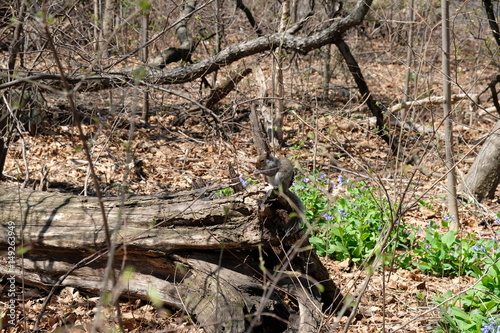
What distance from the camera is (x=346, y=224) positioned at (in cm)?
492

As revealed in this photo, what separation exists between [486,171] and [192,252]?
4.13 m

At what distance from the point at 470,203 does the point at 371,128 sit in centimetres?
314

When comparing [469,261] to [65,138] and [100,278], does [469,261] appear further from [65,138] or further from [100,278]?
[65,138]

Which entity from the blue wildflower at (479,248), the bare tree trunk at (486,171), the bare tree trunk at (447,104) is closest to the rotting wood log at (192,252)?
the blue wildflower at (479,248)

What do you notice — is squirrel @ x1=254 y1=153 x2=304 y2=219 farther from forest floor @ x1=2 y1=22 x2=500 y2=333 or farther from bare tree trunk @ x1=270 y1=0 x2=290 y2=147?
bare tree trunk @ x1=270 y1=0 x2=290 y2=147

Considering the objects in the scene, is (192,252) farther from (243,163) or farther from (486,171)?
(486,171)

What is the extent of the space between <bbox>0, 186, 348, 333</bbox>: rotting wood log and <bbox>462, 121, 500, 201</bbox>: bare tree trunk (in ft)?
10.5

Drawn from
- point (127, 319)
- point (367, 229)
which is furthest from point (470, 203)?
point (127, 319)

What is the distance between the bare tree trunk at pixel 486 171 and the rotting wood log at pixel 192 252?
10.5 feet

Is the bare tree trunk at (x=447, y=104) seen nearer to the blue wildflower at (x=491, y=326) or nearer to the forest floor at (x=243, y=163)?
the forest floor at (x=243, y=163)

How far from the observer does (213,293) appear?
348 cm

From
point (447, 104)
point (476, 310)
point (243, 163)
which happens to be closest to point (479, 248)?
point (476, 310)

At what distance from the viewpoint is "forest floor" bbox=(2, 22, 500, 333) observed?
377 centimetres

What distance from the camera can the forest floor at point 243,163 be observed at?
3.77 metres
